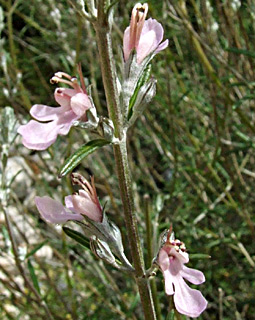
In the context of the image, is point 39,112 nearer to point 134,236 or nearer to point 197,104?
point 134,236

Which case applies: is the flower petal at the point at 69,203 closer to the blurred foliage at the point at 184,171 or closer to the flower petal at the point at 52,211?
the flower petal at the point at 52,211

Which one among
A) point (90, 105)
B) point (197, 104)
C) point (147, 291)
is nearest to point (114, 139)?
point (90, 105)

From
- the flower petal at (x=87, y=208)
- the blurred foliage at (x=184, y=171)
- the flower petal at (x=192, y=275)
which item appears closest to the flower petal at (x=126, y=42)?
the flower petal at (x=87, y=208)

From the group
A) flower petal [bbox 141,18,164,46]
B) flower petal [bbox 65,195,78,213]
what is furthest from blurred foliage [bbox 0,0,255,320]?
flower petal [bbox 141,18,164,46]

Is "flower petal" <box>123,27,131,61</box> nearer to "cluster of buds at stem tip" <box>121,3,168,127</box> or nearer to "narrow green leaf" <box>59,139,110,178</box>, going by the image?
"cluster of buds at stem tip" <box>121,3,168,127</box>

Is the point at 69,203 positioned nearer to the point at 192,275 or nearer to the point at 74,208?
the point at 74,208

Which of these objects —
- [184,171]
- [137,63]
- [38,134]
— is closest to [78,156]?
[38,134]

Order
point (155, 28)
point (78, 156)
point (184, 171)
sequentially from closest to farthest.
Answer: point (78, 156) < point (155, 28) < point (184, 171)
